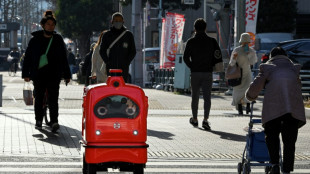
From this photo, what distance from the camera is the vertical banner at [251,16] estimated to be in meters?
22.8

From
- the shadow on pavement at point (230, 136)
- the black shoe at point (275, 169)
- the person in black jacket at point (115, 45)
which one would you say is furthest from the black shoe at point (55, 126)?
the black shoe at point (275, 169)

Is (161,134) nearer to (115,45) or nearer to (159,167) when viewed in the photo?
(115,45)

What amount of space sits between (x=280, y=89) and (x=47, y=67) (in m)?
5.78

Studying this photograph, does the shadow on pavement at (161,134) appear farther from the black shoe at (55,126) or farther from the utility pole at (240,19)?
the utility pole at (240,19)

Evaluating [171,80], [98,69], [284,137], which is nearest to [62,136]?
[98,69]

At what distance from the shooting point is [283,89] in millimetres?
8219

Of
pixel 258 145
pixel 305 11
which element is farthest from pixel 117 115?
pixel 305 11

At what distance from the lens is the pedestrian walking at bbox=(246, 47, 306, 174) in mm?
8203

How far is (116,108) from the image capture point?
314 inches

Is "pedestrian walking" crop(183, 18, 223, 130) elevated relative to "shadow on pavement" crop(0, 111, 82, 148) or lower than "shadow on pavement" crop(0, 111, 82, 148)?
elevated

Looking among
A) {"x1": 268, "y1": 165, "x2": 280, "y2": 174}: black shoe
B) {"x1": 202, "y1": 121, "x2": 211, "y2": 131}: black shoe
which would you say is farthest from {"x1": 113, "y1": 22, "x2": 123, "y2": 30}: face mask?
{"x1": 268, "y1": 165, "x2": 280, "y2": 174}: black shoe

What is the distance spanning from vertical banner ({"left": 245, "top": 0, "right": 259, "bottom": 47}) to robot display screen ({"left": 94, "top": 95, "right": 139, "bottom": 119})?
15.0 metres

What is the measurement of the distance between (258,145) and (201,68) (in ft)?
19.7

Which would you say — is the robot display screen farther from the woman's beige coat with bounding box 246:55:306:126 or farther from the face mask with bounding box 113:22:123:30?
the face mask with bounding box 113:22:123:30
